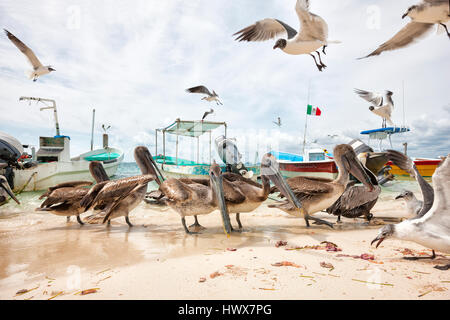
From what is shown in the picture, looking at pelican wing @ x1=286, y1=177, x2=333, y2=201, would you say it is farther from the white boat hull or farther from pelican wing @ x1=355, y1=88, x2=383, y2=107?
the white boat hull

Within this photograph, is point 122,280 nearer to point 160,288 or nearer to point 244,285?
point 160,288

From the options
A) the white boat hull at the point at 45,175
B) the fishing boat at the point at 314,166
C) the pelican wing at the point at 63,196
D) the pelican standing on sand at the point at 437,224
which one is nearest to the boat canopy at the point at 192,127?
the fishing boat at the point at 314,166

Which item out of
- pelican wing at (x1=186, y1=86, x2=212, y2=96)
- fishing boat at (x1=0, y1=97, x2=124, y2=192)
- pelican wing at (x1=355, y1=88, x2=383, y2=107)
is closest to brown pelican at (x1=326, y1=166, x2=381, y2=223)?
pelican wing at (x1=355, y1=88, x2=383, y2=107)

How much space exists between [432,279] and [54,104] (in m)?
21.4

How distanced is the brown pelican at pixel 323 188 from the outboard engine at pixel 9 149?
43.7 feet

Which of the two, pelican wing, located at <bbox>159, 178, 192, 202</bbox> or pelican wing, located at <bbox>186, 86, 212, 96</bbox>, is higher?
pelican wing, located at <bbox>186, 86, 212, 96</bbox>

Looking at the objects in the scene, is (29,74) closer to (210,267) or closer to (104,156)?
(210,267)

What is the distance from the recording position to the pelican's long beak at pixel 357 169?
4269 mm

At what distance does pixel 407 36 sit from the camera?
9.09ft

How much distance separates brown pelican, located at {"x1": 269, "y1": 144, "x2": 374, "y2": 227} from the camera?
4.25 metres

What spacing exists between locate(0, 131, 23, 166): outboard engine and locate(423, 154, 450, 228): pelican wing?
1509 cm

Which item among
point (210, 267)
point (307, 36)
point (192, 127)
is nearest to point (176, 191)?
point (210, 267)

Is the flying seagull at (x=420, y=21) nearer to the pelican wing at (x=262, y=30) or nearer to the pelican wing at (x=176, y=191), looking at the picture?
the pelican wing at (x=262, y=30)
